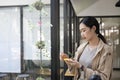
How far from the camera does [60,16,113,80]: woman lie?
164cm

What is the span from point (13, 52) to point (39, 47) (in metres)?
2.00

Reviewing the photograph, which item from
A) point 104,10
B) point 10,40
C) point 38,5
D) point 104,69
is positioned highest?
point 104,10

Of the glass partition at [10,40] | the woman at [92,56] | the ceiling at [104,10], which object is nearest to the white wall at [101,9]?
the ceiling at [104,10]

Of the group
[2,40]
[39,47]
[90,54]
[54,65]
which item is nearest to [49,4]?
[39,47]

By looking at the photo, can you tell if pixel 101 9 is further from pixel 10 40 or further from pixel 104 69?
pixel 104 69

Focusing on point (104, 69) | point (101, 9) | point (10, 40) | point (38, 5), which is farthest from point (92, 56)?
point (101, 9)

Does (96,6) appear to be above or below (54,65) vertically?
above

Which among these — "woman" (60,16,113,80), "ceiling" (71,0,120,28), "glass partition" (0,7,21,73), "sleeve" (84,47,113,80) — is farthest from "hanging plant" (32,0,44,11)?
"ceiling" (71,0,120,28)

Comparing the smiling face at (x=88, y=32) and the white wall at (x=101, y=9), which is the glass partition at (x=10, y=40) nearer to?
the smiling face at (x=88, y=32)

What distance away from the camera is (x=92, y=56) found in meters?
→ 1.72

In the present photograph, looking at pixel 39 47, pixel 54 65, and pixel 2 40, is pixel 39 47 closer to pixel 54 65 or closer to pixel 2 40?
pixel 54 65

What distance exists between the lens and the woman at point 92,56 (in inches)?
64.4

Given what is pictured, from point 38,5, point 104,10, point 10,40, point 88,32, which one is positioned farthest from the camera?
point 104,10

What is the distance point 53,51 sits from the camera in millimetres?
2500
